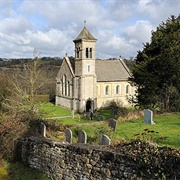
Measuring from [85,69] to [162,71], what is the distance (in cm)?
2377

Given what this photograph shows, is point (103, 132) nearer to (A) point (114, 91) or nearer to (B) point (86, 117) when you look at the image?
(B) point (86, 117)

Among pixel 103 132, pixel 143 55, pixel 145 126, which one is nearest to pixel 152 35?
pixel 143 55

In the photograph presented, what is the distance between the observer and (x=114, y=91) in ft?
173

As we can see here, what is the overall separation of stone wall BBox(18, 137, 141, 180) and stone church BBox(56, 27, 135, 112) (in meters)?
31.8

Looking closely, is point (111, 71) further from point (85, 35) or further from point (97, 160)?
point (97, 160)

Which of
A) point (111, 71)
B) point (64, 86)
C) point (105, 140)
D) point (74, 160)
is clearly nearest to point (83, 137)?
point (74, 160)

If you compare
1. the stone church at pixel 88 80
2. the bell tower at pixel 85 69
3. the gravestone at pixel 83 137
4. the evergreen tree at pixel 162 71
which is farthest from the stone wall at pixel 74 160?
the stone church at pixel 88 80

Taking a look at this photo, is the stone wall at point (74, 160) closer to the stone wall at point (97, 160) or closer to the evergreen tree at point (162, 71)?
the stone wall at point (97, 160)

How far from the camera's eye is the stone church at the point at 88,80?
4706 cm

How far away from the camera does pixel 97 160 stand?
Answer: 10.6m

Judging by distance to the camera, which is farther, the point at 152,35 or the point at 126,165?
the point at 152,35

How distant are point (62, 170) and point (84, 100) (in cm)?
3442

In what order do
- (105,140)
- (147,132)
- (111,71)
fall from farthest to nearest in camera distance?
(111,71) → (147,132) → (105,140)

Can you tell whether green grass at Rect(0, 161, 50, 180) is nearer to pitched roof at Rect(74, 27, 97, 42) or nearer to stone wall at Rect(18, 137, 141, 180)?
stone wall at Rect(18, 137, 141, 180)
